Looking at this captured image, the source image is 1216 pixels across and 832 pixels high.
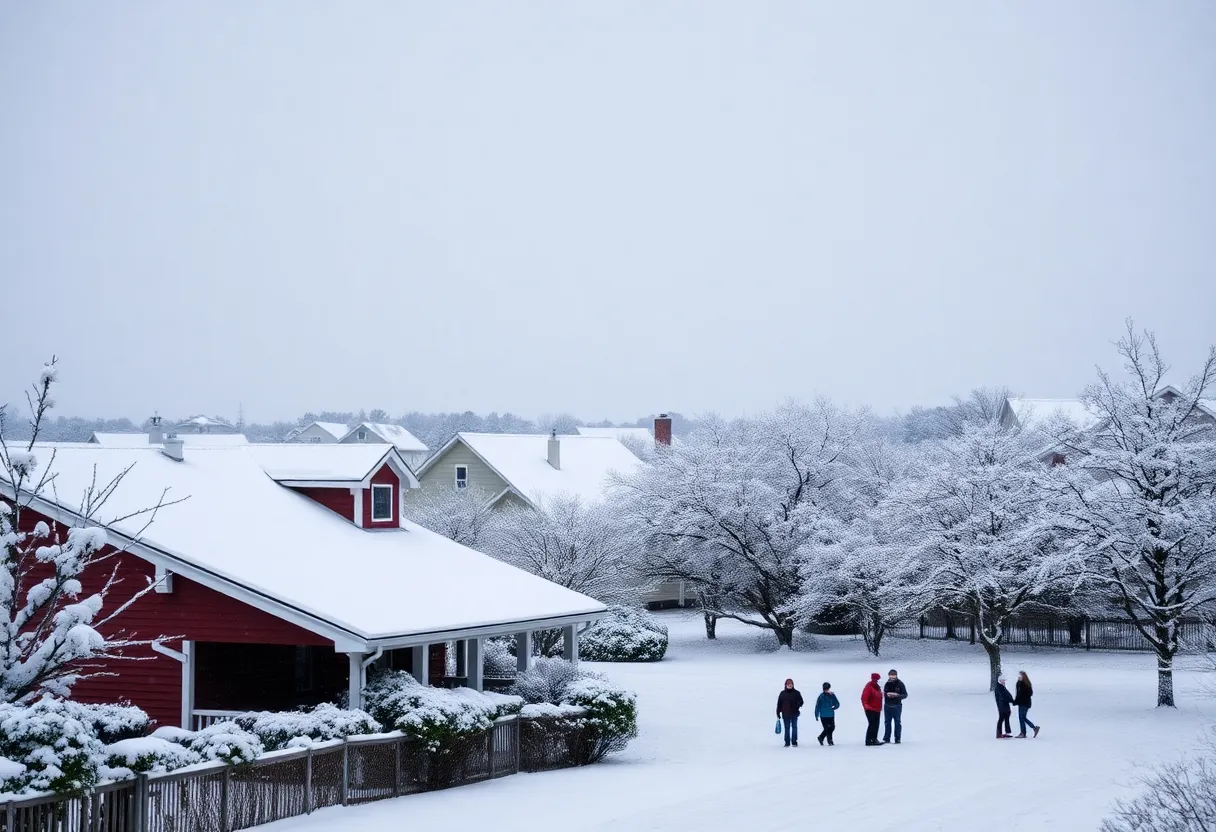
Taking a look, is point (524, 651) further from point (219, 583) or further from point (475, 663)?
point (219, 583)

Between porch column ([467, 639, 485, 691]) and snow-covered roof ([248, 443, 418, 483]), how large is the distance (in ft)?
15.4

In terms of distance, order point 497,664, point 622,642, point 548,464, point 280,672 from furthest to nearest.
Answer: point 548,464, point 622,642, point 497,664, point 280,672

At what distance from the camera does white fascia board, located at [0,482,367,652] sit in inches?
781

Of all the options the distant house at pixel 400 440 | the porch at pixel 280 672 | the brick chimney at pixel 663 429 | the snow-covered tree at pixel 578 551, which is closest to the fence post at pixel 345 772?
the porch at pixel 280 672

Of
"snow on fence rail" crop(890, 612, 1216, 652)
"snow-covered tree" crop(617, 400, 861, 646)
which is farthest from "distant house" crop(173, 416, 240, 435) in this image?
"snow on fence rail" crop(890, 612, 1216, 652)

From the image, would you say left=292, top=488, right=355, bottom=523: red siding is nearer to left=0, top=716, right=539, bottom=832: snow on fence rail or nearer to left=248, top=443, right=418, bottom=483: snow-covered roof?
left=248, top=443, right=418, bottom=483: snow-covered roof

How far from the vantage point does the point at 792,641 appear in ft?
151

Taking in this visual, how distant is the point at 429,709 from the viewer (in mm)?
18812

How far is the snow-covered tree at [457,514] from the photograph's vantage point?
52.4 meters

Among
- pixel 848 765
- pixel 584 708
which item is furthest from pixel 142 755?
pixel 848 765

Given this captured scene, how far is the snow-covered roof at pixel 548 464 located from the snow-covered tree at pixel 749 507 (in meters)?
6.31

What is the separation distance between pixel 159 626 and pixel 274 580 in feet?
7.37

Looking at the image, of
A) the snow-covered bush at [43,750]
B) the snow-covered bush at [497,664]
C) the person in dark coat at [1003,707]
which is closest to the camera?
the snow-covered bush at [43,750]

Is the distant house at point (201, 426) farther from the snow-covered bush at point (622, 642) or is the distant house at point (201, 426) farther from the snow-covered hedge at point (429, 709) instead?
the snow-covered hedge at point (429, 709)
